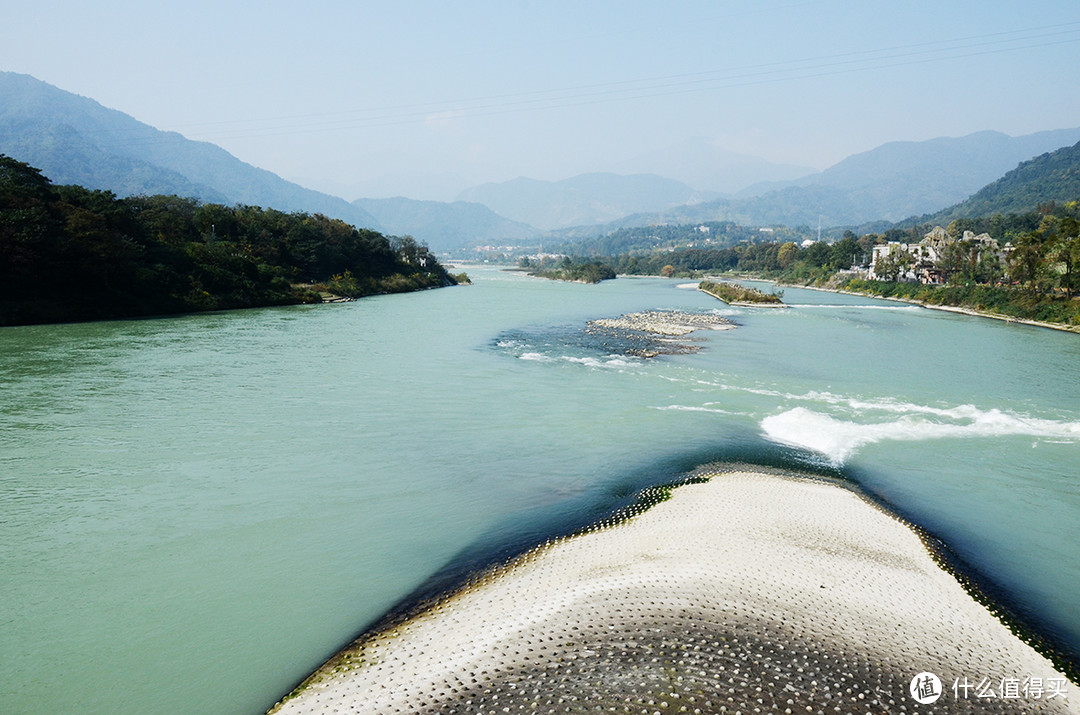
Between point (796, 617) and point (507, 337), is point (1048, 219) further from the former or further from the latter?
point (796, 617)

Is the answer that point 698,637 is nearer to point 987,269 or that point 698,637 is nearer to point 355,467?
point 355,467

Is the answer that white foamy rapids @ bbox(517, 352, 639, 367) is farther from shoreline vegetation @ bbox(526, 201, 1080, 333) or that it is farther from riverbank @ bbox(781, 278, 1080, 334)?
shoreline vegetation @ bbox(526, 201, 1080, 333)

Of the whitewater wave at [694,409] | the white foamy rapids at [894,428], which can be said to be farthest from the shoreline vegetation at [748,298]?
the whitewater wave at [694,409]

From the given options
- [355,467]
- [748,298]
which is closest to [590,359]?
[355,467]

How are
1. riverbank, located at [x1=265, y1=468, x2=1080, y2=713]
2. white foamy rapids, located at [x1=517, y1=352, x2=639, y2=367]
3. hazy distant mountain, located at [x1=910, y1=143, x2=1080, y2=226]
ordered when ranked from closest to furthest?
riverbank, located at [x1=265, y1=468, x2=1080, y2=713] < white foamy rapids, located at [x1=517, y1=352, x2=639, y2=367] < hazy distant mountain, located at [x1=910, y1=143, x2=1080, y2=226]

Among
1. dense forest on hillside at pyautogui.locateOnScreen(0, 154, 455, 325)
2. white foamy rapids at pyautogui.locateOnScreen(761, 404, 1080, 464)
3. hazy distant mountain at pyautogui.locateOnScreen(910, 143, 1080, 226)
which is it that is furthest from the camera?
hazy distant mountain at pyautogui.locateOnScreen(910, 143, 1080, 226)

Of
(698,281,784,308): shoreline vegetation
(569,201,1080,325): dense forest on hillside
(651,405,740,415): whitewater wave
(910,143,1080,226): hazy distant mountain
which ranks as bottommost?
(651,405,740,415): whitewater wave

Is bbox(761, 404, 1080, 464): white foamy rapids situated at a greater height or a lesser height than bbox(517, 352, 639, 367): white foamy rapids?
lesser

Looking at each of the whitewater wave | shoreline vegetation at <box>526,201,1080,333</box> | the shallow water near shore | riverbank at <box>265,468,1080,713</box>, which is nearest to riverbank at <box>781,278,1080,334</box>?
shoreline vegetation at <box>526,201,1080,333</box>
